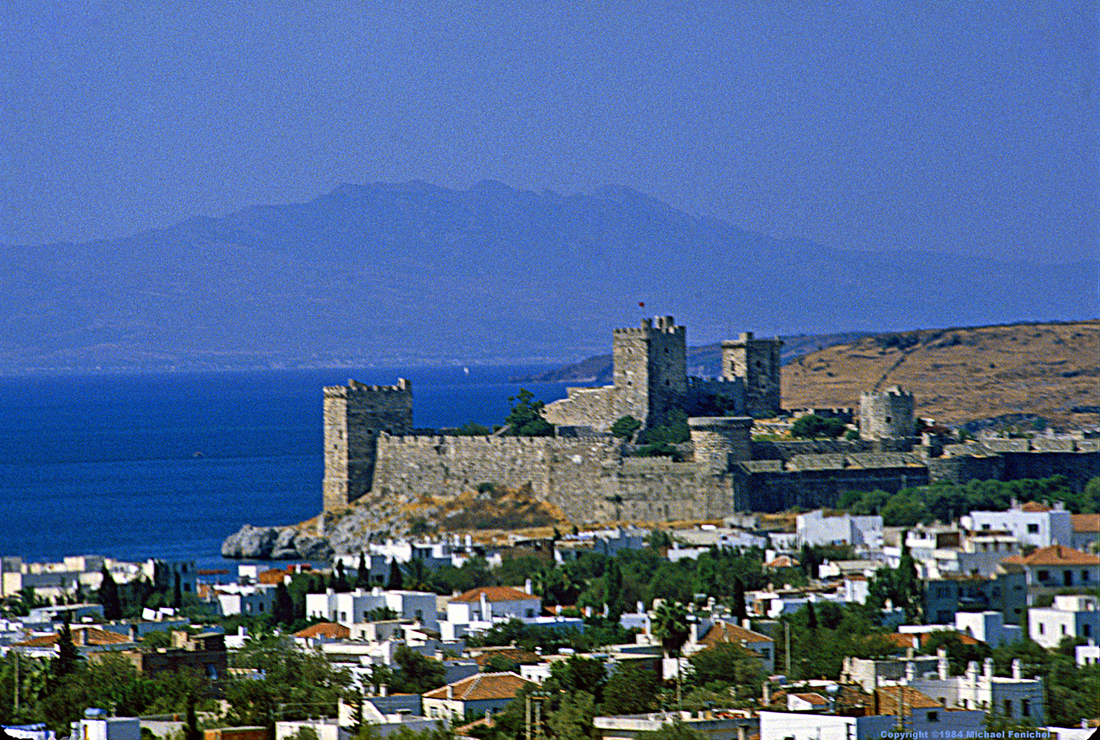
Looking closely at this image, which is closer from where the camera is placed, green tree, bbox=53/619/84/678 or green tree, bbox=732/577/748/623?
green tree, bbox=53/619/84/678

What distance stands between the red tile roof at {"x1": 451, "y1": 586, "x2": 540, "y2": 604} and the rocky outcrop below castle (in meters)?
10.9

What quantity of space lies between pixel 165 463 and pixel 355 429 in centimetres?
3770

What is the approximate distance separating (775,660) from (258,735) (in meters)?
8.09

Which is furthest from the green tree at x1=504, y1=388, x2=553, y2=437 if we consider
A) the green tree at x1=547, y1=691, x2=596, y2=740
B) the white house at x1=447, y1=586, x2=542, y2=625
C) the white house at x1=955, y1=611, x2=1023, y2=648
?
the green tree at x1=547, y1=691, x2=596, y2=740

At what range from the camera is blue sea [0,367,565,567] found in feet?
189

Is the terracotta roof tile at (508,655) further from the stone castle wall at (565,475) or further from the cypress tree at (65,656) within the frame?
the stone castle wall at (565,475)

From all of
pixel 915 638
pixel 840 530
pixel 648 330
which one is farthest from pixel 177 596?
pixel 915 638

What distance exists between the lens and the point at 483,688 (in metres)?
24.9

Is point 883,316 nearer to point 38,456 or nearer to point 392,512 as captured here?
point 38,456

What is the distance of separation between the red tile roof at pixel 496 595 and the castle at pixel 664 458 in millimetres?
8311

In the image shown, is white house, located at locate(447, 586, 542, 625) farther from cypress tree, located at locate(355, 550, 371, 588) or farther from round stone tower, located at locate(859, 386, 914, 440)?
round stone tower, located at locate(859, 386, 914, 440)

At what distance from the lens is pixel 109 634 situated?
31391 millimetres

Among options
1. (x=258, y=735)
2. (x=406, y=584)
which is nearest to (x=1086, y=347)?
(x=406, y=584)

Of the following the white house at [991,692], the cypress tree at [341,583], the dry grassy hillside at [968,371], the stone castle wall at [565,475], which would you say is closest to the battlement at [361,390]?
the stone castle wall at [565,475]
